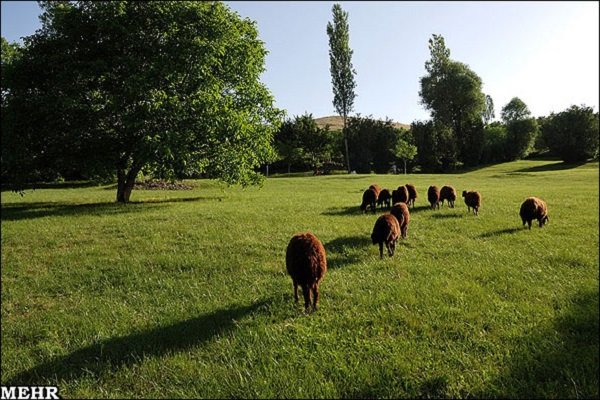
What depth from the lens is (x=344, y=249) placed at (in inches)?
408

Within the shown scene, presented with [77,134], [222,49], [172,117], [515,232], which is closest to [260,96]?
[222,49]

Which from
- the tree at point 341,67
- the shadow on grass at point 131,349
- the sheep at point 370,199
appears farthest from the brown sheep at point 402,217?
the tree at point 341,67

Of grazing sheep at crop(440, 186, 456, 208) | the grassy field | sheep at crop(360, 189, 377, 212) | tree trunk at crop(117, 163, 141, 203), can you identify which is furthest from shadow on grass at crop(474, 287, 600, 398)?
tree trunk at crop(117, 163, 141, 203)

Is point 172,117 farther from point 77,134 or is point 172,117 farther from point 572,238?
point 572,238

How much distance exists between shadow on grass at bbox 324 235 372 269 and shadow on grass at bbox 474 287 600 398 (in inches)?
175

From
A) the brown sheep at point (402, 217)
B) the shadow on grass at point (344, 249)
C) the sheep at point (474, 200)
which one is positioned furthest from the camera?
the sheep at point (474, 200)

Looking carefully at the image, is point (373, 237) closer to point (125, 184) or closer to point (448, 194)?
point (448, 194)

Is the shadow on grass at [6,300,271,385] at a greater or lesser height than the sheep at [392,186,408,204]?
lesser

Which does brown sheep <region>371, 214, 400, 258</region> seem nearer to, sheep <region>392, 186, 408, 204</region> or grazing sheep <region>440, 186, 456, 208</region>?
sheep <region>392, 186, 408, 204</region>

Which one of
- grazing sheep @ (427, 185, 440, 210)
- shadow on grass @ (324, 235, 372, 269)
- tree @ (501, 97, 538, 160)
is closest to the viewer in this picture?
shadow on grass @ (324, 235, 372, 269)

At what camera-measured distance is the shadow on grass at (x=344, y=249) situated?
9.23 metres

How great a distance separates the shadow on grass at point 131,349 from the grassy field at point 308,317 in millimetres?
27

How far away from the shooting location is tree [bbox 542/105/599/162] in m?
62.6

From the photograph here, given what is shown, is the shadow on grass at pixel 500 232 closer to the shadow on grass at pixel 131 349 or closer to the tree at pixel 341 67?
the shadow on grass at pixel 131 349
